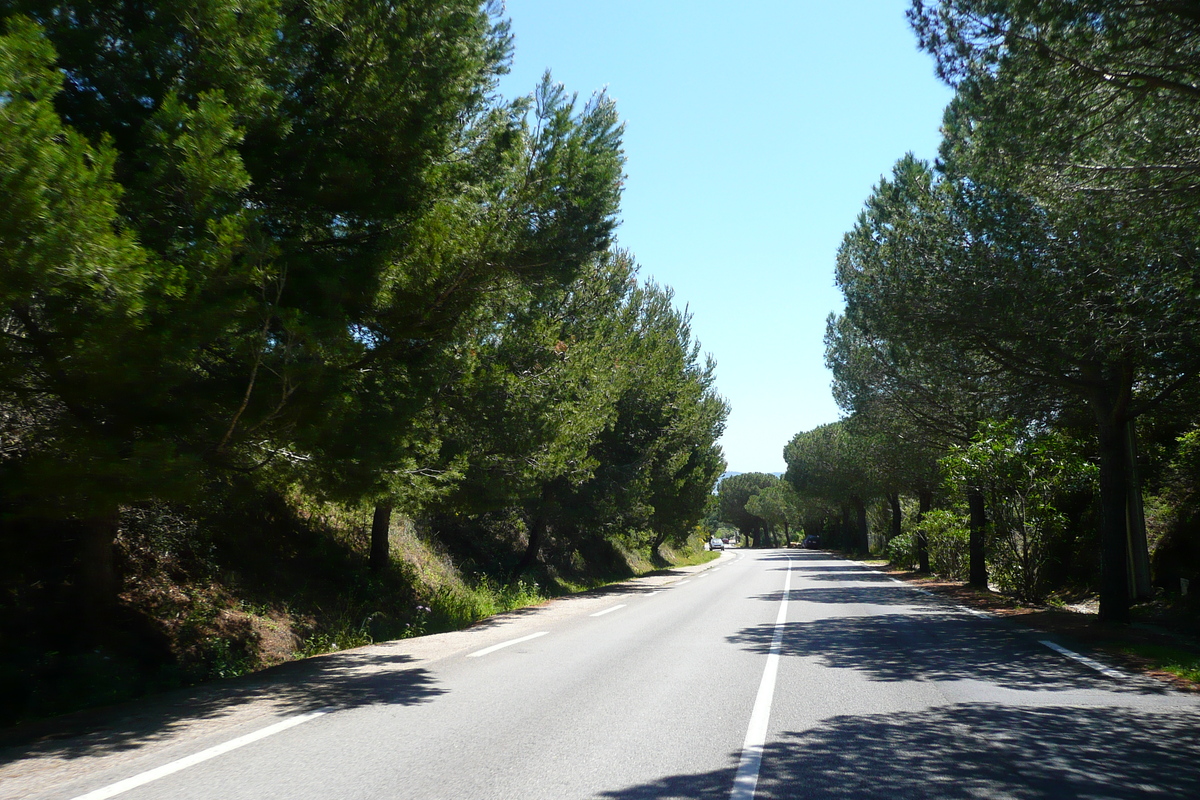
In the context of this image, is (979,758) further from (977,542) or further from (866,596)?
(977,542)

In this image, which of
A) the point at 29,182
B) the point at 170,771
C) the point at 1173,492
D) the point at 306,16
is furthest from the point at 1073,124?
the point at 1173,492

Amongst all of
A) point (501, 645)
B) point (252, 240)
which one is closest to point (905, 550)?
point (501, 645)

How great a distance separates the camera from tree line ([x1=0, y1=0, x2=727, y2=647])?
17.8 ft

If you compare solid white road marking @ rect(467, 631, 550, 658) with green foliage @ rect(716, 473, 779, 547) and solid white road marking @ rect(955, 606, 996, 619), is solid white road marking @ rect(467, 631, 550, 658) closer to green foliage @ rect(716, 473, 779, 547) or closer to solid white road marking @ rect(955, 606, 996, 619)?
solid white road marking @ rect(955, 606, 996, 619)

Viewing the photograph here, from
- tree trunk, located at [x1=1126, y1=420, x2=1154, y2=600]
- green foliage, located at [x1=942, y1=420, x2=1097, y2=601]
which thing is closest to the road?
tree trunk, located at [x1=1126, y1=420, x2=1154, y2=600]

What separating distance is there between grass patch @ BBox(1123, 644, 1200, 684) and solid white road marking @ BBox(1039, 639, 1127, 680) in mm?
535

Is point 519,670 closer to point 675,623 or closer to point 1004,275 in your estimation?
point 675,623

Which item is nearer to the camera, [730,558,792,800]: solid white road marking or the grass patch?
[730,558,792,800]: solid white road marking

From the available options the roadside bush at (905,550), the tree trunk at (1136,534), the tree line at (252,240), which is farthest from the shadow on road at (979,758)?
the roadside bush at (905,550)

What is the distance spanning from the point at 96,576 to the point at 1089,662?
1105 cm

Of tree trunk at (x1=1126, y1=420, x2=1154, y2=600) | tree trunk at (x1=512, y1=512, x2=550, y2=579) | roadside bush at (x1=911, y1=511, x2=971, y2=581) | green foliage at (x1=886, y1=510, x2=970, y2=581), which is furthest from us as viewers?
tree trunk at (x1=512, y1=512, x2=550, y2=579)

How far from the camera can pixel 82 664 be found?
23.6 ft

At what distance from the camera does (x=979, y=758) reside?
16.4 feet

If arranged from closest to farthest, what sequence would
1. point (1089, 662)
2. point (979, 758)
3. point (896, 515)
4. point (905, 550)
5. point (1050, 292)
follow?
point (979, 758) → point (1089, 662) → point (1050, 292) → point (905, 550) → point (896, 515)
